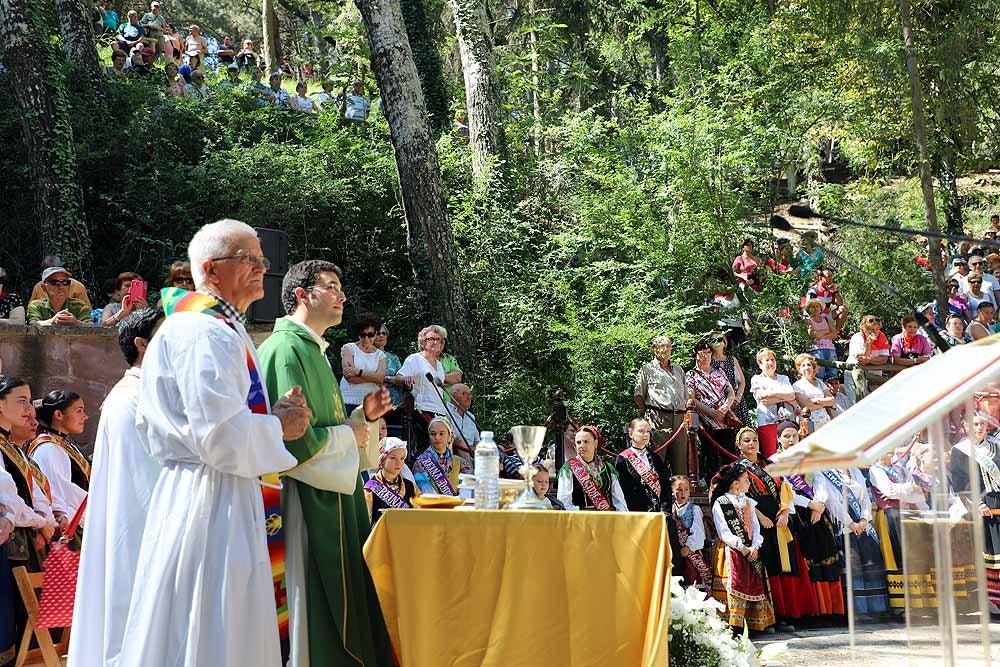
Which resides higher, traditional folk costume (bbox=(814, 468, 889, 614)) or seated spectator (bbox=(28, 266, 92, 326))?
seated spectator (bbox=(28, 266, 92, 326))

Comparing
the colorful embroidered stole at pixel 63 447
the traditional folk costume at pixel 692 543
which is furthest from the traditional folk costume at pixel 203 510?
the traditional folk costume at pixel 692 543

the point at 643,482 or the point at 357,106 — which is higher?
the point at 357,106

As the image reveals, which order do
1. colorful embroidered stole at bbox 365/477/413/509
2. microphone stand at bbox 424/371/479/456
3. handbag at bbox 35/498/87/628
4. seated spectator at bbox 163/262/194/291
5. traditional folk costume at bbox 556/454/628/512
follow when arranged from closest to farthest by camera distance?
handbag at bbox 35/498/87/628 → colorful embroidered stole at bbox 365/477/413/509 → seated spectator at bbox 163/262/194/291 → traditional folk costume at bbox 556/454/628/512 → microphone stand at bbox 424/371/479/456

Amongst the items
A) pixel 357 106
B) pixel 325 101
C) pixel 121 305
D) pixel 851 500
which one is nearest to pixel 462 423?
pixel 121 305

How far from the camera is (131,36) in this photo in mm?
22281

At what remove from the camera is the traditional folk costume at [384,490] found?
8188 mm

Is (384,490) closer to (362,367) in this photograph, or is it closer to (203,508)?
(362,367)

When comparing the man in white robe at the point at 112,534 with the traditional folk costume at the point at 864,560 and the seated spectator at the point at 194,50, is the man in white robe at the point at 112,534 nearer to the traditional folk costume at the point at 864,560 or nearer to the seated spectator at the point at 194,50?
the traditional folk costume at the point at 864,560

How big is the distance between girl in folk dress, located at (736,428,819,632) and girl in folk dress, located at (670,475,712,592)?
58 centimetres

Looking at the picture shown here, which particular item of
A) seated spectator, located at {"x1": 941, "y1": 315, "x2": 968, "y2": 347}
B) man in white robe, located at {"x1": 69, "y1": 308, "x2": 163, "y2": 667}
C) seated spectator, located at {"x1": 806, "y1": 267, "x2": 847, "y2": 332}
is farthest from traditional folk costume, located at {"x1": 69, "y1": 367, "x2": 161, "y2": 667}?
seated spectator, located at {"x1": 806, "y1": 267, "x2": 847, "y2": 332}

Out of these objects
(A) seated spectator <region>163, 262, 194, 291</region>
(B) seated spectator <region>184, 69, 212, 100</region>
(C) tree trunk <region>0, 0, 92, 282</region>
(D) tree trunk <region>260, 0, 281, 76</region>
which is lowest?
(A) seated spectator <region>163, 262, 194, 291</region>

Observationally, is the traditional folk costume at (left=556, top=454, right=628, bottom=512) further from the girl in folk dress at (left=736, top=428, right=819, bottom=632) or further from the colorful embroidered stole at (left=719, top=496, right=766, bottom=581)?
the girl in folk dress at (left=736, top=428, right=819, bottom=632)

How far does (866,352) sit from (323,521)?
457 inches

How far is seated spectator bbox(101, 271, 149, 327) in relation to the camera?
10.2 m
